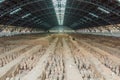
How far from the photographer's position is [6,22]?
A: 31703 millimetres

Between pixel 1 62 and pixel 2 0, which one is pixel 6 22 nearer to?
pixel 2 0

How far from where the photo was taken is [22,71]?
29.8 ft

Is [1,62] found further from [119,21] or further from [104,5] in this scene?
[119,21]

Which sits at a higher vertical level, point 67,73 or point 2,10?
point 2,10

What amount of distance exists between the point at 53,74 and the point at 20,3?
17789 mm

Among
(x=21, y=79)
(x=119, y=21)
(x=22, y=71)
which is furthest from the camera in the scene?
(x=119, y=21)

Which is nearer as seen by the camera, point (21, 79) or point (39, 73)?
point (21, 79)

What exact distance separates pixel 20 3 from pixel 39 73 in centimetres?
1764

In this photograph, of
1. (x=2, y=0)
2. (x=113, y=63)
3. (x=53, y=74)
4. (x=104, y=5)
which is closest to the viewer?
(x=53, y=74)

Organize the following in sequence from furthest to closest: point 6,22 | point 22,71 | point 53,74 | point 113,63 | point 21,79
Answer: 1. point 6,22
2. point 113,63
3. point 22,71
4. point 53,74
5. point 21,79

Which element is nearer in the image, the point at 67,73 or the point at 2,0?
the point at 67,73

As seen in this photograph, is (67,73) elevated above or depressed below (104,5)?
below

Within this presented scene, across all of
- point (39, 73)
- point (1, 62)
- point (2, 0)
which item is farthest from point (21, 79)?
point (2, 0)

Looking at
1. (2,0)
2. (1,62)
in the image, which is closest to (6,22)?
(2,0)
